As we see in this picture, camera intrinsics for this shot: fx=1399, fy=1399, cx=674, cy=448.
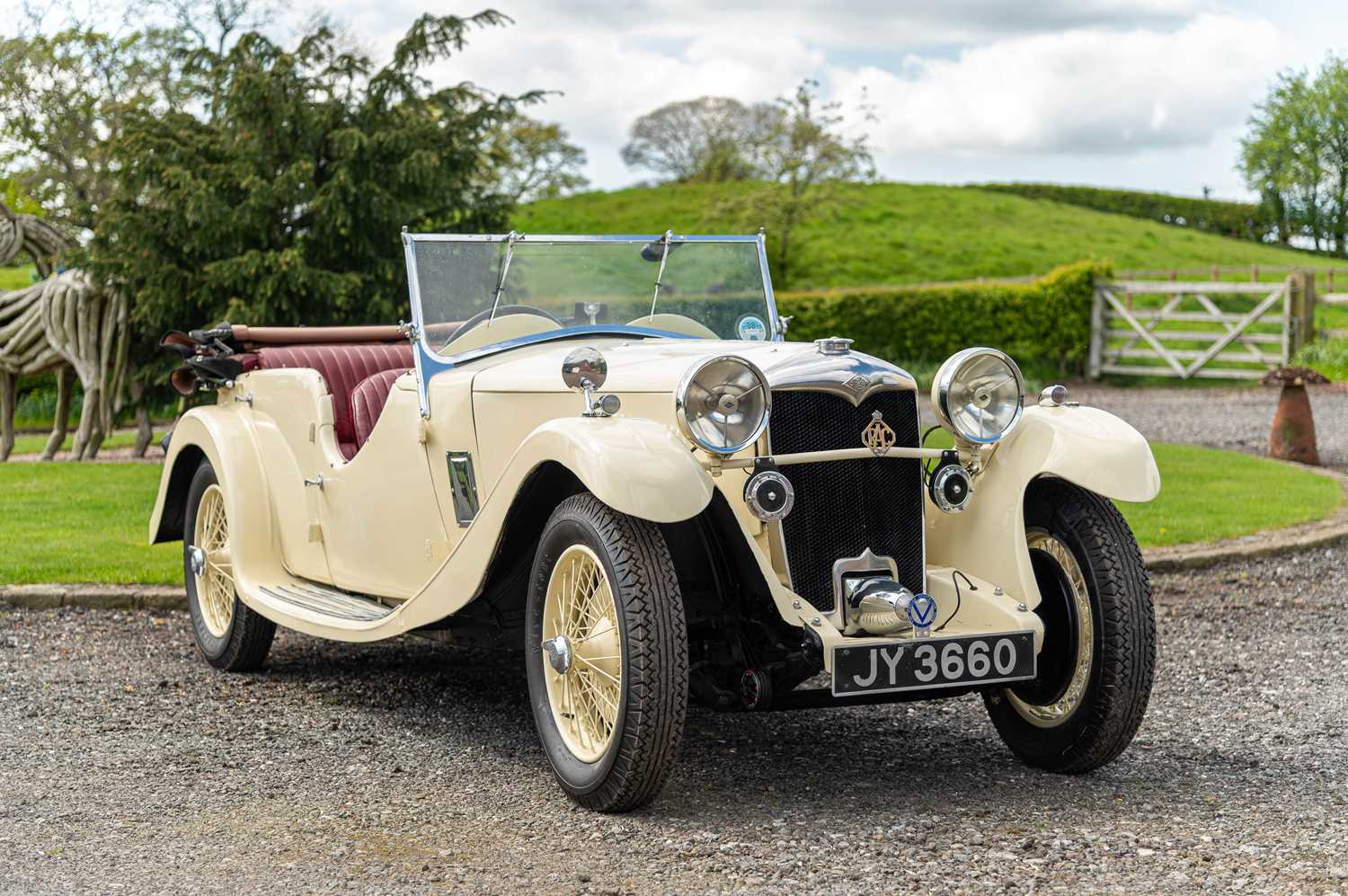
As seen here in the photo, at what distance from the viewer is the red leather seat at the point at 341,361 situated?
6453mm

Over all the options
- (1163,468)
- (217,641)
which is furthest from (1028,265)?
(217,641)

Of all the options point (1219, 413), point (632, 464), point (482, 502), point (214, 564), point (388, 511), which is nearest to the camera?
point (632, 464)

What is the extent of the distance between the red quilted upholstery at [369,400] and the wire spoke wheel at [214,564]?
82 centimetres

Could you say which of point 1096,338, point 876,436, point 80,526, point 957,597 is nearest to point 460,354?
point 876,436

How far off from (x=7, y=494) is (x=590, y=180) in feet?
131

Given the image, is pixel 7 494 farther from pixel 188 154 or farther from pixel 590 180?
pixel 590 180

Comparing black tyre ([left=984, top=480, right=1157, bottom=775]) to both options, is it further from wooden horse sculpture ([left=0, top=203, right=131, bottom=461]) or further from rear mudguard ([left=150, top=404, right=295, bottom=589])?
wooden horse sculpture ([left=0, top=203, right=131, bottom=461])

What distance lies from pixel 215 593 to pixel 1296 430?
10163 millimetres

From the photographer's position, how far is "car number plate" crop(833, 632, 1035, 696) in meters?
3.89

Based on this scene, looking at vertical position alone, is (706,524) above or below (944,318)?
above

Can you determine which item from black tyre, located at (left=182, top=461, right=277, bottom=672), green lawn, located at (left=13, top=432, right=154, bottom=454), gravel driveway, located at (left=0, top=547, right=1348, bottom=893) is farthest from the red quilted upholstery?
green lawn, located at (left=13, top=432, right=154, bottom=454)

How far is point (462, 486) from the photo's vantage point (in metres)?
4.97

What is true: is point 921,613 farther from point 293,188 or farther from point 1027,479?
point 293,188

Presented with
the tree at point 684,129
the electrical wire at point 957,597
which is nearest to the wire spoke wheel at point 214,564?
the electrical wire at point 957,597
